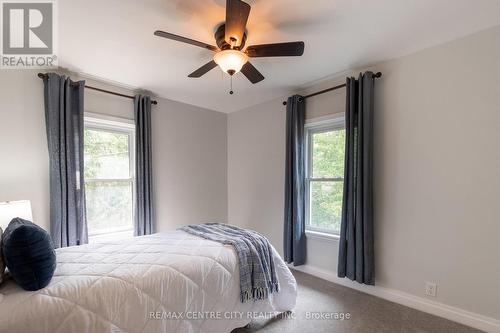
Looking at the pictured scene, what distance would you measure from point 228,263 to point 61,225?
75.3 inches

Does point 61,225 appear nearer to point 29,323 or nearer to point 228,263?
point 29,323

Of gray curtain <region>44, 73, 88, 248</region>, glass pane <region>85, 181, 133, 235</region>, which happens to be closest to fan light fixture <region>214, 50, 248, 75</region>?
gray curtain <region>44, 73, 88, 248</region>

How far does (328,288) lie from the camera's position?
278 cm

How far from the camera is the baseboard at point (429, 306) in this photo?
1.97m

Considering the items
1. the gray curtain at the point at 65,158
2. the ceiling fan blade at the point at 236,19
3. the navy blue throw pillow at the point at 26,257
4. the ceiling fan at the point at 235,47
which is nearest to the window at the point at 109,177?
the gray curtain at the point at 65,158

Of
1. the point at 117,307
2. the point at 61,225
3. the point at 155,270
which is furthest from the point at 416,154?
the point at 61,225

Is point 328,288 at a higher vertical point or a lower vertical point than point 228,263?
lower

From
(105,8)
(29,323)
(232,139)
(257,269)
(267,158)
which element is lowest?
(257,269)

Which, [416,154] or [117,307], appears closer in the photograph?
[117,307]

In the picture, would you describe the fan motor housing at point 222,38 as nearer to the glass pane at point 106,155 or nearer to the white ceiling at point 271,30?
the white ceiling at point 271,30

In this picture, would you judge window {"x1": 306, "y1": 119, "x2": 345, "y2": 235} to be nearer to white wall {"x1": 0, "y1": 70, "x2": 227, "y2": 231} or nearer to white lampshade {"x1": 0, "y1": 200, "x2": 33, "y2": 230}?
white wall {"x1": 0, "y1": 70, "x2": 227, "y2": 231}

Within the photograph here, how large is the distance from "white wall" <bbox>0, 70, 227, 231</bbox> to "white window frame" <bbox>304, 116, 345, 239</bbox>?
167 centimetres

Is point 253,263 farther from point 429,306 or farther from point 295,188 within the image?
point 429,306

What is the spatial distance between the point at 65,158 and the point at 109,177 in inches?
24.6
